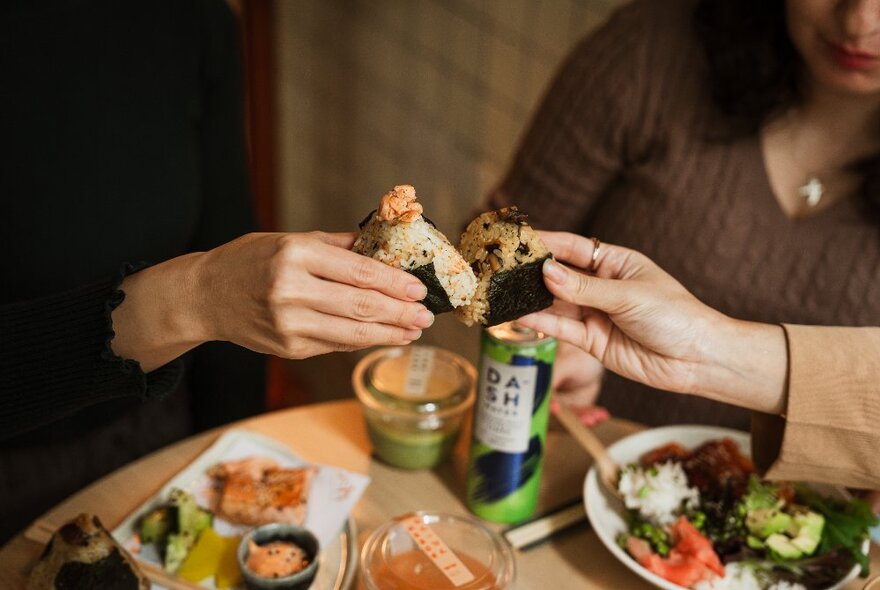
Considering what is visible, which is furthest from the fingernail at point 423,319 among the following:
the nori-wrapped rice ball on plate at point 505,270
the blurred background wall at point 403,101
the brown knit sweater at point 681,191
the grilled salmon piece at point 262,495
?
the blurred background wall at point 403,101

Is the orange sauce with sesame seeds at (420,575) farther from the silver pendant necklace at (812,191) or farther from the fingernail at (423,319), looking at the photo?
the silver pendant necklace at (812,191)

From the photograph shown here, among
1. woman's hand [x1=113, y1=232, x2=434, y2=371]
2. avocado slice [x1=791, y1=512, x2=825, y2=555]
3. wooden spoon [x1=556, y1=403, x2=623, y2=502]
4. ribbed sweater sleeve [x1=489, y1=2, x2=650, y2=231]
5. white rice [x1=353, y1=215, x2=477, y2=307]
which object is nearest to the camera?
woman's hand [x1=113, y1=232, x2=434, y2=371]

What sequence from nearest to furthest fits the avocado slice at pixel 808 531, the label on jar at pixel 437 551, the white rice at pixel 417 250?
the white rice at pixel 417 250 < the label on jar at pixel 437 551 < the avocado slice at pixel 808 531

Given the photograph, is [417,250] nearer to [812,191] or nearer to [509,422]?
[509,422]

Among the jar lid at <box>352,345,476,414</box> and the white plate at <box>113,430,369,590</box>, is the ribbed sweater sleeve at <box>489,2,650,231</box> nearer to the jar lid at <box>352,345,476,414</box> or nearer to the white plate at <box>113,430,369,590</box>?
the jar lid at <box>352,345,476,414</box>

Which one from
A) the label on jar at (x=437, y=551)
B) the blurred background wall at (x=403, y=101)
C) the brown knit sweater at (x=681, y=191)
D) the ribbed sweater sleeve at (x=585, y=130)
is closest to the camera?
the label on jar at (x=437, y=551)

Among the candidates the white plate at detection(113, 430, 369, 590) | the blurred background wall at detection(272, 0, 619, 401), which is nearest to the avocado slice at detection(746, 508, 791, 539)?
the white plate at detection(113, 430, 369, 590)

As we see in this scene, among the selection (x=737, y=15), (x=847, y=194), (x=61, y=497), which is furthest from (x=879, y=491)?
(x=61, y=497)
